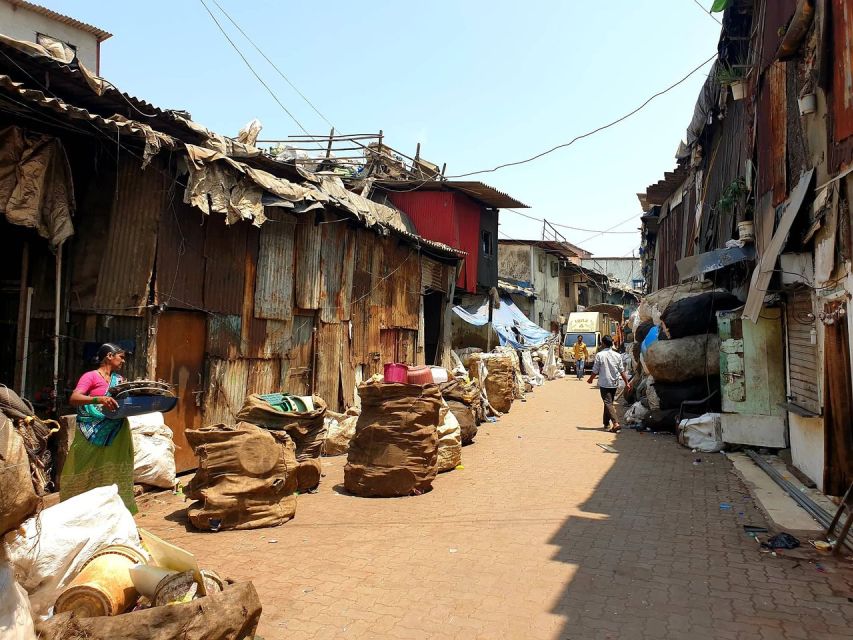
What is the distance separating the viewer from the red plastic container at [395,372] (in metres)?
9.27

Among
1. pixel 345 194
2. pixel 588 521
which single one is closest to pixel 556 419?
pixel 345 194

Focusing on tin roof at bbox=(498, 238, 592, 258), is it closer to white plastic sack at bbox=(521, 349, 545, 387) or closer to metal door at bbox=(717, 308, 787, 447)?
white plastic sack at bbox=(521, 349, 545, 387)

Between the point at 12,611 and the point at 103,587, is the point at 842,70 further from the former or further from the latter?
the point at 12,611

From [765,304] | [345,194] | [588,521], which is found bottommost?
[588,521]

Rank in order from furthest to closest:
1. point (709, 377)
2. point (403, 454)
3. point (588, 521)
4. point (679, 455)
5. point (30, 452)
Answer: point (709, 377), point (679, 455), point (403, 454), point (588, 521), point (30, 452)

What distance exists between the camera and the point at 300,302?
10828 millimetres

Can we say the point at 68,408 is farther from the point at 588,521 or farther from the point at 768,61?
the point at 768,61

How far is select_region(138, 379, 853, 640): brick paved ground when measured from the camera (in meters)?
3.87

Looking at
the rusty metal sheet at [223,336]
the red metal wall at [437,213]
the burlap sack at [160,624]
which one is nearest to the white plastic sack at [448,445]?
the rusty metal sheet at [223,336]

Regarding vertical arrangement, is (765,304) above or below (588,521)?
above

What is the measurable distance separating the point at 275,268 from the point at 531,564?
6.88 meters

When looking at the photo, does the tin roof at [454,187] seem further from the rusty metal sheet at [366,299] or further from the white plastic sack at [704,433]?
the white plastic sack at [704,433]

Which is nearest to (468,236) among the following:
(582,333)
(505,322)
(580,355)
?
(505,322)

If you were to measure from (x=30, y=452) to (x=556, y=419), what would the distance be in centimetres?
1265
